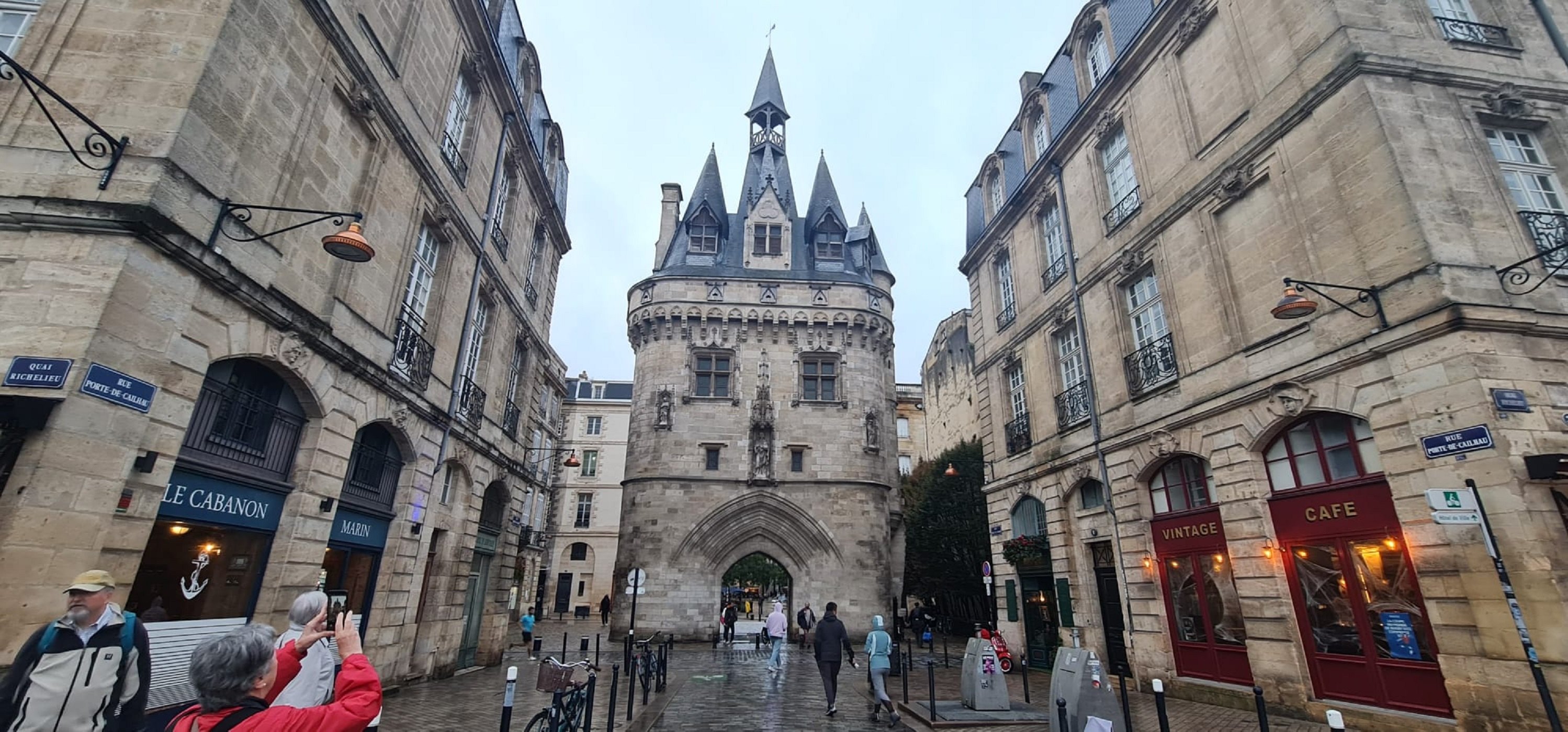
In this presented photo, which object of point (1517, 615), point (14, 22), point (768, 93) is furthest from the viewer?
point (768, 93)

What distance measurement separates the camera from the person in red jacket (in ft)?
6.86

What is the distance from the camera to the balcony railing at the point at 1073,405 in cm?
1280

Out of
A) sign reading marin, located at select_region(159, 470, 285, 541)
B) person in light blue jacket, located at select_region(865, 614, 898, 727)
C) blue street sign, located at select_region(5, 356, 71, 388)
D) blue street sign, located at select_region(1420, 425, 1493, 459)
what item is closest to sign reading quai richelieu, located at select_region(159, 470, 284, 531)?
A: sign reading marin, located at select_region(159, 470, 285, 541)

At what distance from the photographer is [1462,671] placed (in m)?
6.25

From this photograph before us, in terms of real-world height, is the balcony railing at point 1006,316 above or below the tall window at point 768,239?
below

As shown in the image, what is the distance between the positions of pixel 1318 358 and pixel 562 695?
30.0 ft

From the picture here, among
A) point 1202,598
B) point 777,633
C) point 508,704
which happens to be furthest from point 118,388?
point 1202,598

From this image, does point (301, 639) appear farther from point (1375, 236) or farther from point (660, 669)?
point (1375, 236)

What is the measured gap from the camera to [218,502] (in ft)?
21.5

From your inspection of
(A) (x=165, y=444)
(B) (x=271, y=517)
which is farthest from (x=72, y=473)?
(B) (x=271, y=517)

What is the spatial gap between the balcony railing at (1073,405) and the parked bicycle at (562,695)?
1031 centimetres

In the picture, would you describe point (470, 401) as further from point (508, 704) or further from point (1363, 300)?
point (1363, 300)

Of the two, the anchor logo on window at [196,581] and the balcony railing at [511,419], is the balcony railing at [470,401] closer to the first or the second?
the balcony railing at [511,419]

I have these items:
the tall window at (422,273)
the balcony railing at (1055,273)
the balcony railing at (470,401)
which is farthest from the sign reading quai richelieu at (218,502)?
the balcony railing at (1055,273)
